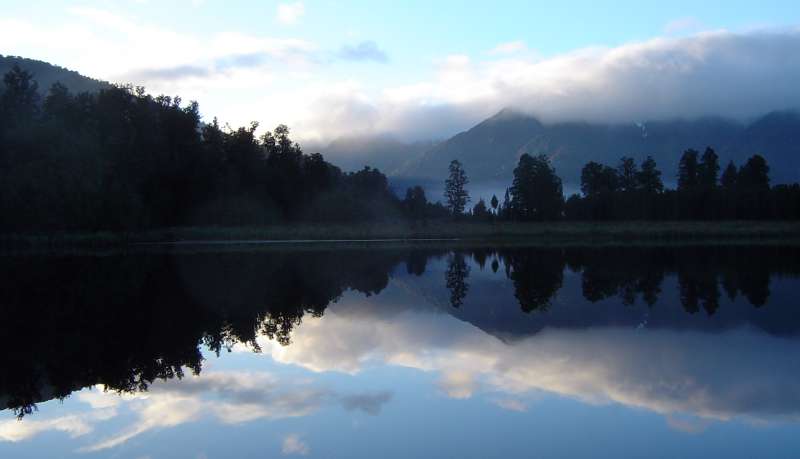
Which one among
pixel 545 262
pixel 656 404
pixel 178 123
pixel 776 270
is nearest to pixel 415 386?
pixel 656 404

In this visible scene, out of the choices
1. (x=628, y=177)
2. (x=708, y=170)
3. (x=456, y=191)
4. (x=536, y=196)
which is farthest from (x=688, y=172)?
(x=456, y=191)

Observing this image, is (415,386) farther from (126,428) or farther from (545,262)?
(545,262)

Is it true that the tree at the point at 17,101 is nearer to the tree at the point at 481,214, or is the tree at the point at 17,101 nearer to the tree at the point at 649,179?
the tree at the point at 481,214

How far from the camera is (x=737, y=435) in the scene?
7625mm

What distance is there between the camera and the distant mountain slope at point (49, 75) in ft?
483

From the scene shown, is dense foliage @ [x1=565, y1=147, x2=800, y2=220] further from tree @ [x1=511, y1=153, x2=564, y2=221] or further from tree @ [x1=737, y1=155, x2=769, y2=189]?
tree @ [x1=511, y1=153, x2=564, y2=221]

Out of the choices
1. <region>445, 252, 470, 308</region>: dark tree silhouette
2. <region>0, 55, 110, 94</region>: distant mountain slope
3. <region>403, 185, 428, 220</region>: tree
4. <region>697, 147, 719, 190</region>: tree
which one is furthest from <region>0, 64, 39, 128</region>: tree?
<region>697, 147, 719, 190</region>: tree

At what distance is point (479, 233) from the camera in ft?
259

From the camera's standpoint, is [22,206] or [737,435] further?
[22,206]

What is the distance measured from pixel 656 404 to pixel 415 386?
3.17 meters

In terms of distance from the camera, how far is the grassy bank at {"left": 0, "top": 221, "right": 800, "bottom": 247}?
219 ft

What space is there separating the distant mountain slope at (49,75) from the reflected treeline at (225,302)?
125 m

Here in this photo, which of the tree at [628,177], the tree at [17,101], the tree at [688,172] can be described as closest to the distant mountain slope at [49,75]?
the tree at [17,101]

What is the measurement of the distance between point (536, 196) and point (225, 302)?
76.4 metres
